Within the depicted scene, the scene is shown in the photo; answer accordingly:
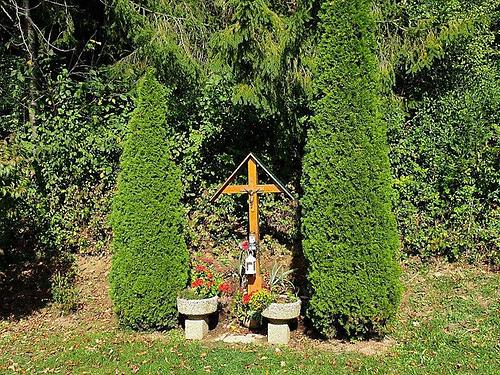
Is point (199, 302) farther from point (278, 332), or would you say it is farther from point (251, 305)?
point (278, 332)

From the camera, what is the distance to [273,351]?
5.02m

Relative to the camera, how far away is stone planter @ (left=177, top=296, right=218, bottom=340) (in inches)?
210

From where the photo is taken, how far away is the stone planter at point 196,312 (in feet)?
17.5

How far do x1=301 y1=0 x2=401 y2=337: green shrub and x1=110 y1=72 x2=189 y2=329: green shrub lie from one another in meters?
1.61

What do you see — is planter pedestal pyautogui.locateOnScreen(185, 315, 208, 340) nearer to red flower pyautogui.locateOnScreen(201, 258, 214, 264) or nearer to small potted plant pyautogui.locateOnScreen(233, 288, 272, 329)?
small potted plant pyautogui.locateOnScreen(233, 288, 272, 329)

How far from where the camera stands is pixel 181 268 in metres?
5.66

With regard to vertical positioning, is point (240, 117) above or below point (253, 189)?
above

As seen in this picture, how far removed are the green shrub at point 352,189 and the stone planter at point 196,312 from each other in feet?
3.68

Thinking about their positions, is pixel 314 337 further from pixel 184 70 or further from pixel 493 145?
pixel 184 70

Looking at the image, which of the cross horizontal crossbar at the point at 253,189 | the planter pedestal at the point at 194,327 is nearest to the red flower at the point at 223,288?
the planter pedestal at the point at 194,327

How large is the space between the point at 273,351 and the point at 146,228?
6.00ft

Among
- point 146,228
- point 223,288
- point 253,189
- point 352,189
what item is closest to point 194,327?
point 223,288

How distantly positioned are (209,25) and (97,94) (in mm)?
2042

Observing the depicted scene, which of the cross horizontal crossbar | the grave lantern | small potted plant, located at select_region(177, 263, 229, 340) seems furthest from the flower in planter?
the cross horizontal crossbar
